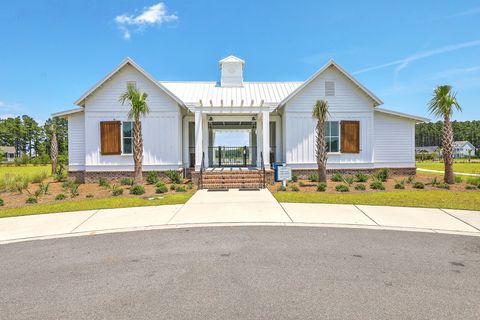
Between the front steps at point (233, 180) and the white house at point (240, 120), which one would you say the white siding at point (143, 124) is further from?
the front steps at point (233, 180)

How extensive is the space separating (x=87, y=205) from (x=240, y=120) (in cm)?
1049

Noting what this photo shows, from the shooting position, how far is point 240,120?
17875 mm

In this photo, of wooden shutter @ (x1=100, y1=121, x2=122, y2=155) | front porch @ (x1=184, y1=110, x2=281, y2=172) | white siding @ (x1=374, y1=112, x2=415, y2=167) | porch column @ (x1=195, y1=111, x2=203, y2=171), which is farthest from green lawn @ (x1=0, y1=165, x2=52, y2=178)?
white siding @ (x1=374, y1=112, x2=415, y2=167)

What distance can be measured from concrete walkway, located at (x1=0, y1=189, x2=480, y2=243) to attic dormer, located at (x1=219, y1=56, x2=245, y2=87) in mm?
14475

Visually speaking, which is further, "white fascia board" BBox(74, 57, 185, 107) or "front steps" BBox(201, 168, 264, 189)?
"white fascia board" BBox(74, 57, 185, 107)

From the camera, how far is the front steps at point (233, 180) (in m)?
13.8

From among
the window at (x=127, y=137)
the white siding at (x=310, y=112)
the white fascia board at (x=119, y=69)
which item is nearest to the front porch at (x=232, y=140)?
the white siding at (x=310, y=112)

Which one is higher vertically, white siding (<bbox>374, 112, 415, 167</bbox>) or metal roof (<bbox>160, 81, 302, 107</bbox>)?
metal roof (<bbox>160, 81, 302, 107</bbox>)

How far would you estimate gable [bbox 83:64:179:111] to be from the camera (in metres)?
16.2

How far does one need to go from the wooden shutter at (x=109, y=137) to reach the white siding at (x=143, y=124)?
0.29 metres

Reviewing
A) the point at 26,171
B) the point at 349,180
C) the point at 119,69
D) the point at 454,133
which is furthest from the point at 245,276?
the point at 454,133

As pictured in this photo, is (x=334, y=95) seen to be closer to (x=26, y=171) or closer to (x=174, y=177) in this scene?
(x=174, y=177)

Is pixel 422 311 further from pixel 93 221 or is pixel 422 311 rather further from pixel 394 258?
pixel 93 221

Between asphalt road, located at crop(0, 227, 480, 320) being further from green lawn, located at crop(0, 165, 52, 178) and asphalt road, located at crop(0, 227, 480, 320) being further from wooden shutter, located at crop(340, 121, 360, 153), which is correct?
green lawn, located at crop(0, 165, 52, 178)
